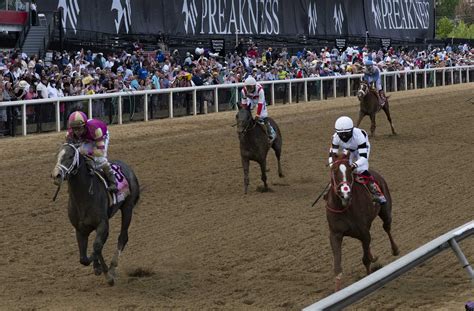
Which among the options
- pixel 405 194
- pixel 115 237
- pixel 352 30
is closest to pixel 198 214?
pixel 115 237

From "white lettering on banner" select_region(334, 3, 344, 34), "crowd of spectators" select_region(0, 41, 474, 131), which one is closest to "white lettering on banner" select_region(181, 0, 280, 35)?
"crowd of spectators" select_region(0, 41, 474, 131)

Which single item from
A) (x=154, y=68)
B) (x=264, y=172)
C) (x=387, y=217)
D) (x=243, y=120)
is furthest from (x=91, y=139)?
(x=154, y=68)

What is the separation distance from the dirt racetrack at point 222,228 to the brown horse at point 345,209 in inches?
15.1

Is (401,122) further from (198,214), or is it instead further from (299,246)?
(299,246)

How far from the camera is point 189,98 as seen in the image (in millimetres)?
24047

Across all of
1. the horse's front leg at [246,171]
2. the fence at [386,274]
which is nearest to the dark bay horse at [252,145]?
the horse's front leg at [246,171]

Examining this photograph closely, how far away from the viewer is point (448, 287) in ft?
26.1

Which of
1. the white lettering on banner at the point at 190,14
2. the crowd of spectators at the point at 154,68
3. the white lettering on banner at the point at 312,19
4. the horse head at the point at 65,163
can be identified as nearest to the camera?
the horse head at the point at 65,163

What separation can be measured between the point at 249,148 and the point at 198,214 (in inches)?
71.2

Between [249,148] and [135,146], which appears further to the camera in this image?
[135,146]

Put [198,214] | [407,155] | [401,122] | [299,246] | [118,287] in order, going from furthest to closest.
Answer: [401,122], [407,155], [198,214], [299,246], [118,287]

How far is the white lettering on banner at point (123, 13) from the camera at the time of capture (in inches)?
1216

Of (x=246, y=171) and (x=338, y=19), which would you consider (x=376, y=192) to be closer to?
(x=246, y=171)

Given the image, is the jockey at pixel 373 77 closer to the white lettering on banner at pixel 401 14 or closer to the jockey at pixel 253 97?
the jockey at pixel 253 97
